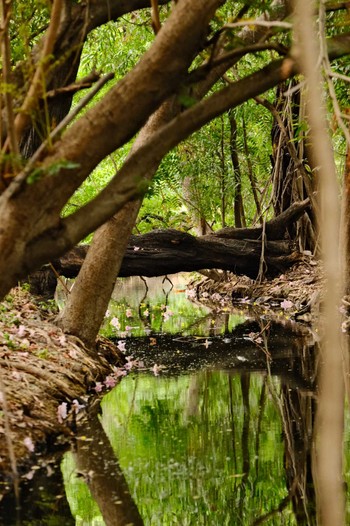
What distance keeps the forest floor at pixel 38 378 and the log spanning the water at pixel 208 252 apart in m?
3.05

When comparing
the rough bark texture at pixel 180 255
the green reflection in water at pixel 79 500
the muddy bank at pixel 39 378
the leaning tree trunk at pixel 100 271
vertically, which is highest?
the rough bark texture at pixel 180 255

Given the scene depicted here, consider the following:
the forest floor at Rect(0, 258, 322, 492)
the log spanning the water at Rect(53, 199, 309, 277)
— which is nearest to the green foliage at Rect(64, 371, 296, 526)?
the forest floor at Rect(0, 258, 322, 492)

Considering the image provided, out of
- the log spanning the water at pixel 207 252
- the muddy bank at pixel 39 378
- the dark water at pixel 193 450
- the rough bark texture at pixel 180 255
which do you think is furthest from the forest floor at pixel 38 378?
the log spanning the water at pixel 207 252

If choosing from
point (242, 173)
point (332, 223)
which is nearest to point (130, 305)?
point (242, 173)

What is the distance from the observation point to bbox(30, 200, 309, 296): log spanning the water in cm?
1315

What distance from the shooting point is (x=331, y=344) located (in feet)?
5.11

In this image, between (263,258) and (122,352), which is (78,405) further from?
(263,258)

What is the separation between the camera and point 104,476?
4527 mm

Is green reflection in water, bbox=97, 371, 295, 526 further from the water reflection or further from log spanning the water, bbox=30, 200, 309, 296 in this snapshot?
log spanning the water, bbox=30, 200, 309, 296

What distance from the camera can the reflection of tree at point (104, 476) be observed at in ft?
12.9

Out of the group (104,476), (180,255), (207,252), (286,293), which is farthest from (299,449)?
(286,293)

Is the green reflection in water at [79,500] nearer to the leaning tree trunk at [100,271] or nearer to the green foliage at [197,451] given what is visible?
the green foliage at [197,451]

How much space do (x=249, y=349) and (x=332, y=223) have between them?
7.89m

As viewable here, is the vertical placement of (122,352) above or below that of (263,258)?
below
